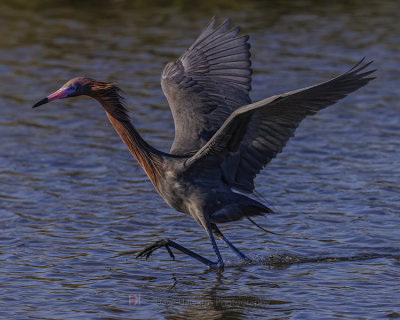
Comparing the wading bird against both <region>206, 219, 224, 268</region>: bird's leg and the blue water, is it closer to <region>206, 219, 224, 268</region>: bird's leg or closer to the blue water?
<region>206, 219, 224, 268</region>: bird's leg

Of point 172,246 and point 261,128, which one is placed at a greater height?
point 261,128

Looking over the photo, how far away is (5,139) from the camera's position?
11.0 meters

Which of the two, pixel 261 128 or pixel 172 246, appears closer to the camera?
pixel 261 128

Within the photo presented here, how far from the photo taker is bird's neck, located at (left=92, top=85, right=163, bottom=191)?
7367 mm

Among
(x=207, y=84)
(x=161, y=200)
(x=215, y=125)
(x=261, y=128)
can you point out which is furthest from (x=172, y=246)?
(x=161, y=200)

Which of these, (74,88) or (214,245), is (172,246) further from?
(74,88)

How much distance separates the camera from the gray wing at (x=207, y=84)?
7.91 m

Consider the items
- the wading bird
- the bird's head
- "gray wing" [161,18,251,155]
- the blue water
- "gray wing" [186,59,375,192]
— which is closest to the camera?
"gray wing" [186,59,375,192]

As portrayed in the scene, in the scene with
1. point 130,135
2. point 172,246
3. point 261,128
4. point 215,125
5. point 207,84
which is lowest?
point 172,246

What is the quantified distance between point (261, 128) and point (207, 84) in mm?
1743

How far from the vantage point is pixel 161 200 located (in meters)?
9.21

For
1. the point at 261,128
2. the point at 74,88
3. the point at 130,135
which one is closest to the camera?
the point at 261,128

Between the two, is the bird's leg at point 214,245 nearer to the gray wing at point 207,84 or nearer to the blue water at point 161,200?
the blue water at point 161,200

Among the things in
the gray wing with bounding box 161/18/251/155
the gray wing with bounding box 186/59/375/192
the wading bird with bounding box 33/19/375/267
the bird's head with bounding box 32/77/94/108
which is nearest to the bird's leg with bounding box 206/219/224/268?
the wading bird with bounding box 33/19/375/267
